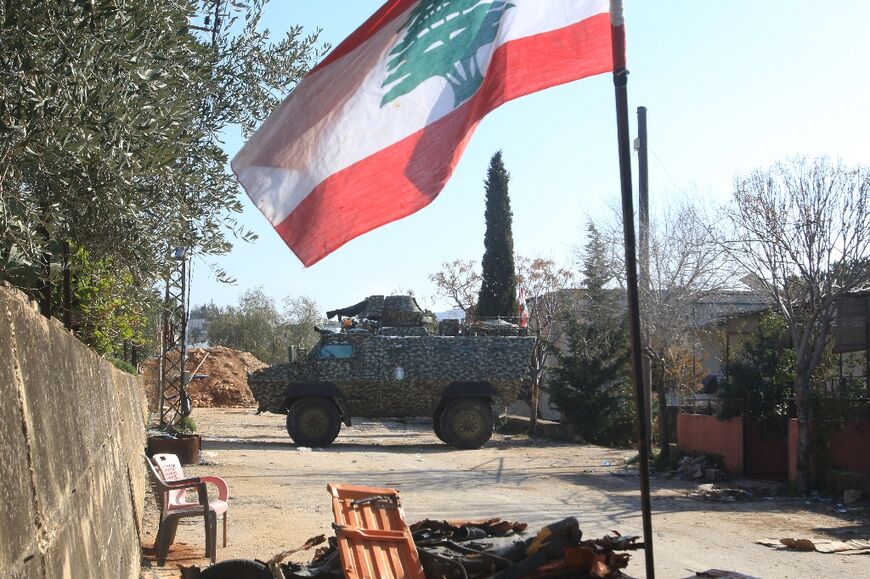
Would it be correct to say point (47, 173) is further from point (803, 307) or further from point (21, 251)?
point (803, 307)

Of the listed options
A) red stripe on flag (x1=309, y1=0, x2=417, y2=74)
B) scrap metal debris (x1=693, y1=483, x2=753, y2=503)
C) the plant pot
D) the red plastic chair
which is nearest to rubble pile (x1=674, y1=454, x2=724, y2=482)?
scrap metal debris (x1=693, y1=483, x2=753, y2=503)

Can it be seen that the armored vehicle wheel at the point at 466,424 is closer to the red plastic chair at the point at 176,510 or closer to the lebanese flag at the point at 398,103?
the red plastic chair at the point at 176,510

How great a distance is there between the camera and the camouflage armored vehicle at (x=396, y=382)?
67.6 ft

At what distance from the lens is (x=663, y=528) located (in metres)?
10.3

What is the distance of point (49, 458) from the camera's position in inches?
97.3

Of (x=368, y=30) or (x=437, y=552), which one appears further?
(x=437, y=552)

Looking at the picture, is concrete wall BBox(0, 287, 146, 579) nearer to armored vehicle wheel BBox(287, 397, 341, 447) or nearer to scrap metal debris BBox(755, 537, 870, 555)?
scrap metal debris BBox(755, 537, 870, 555)

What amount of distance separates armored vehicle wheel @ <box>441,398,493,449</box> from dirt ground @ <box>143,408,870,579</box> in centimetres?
29

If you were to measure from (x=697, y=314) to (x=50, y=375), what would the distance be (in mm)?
20531

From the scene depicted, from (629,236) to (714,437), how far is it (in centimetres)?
1362

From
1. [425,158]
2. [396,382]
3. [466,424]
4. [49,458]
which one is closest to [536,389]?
[466,424]

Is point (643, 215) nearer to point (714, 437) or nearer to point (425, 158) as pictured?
point (714, 437)

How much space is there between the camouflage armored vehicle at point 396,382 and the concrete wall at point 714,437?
464 cm

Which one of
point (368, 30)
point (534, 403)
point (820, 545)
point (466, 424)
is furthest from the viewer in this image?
point (534, 403)
